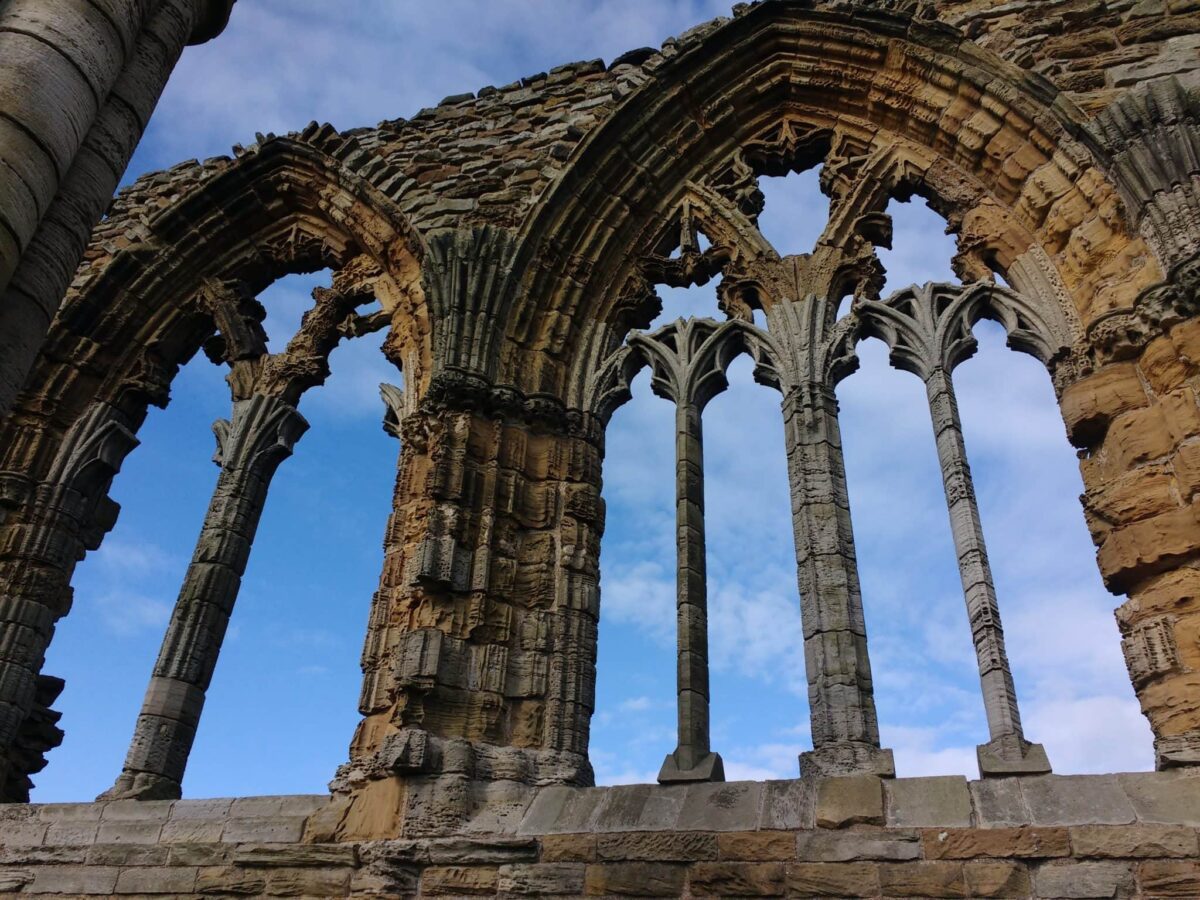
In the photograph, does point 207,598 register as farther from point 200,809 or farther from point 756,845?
point 756,845

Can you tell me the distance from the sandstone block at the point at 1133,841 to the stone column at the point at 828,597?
91 cm

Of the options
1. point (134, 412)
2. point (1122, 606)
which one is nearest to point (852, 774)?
point (1122, 606)

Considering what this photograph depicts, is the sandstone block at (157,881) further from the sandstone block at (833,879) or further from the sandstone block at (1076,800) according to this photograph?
the sandstone block at (1076,800)

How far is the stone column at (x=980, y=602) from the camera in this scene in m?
4.84

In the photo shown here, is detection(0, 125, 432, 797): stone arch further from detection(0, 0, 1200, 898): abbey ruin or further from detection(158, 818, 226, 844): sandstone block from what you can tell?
detection(158, 818, 226, 844): sandstone block

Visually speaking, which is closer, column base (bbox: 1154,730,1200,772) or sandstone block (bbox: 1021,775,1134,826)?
sandstone block (bbox: 1021,775,1134,826)

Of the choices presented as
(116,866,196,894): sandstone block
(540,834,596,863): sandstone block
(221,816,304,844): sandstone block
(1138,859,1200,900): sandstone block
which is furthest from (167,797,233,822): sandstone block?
(1138,859,1200,900): sandstone block

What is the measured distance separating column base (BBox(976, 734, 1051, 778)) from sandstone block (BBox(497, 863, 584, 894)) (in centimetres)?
199

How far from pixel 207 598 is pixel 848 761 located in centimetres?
440

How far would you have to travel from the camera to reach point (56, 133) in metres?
3.79

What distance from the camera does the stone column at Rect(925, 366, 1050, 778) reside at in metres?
4.84

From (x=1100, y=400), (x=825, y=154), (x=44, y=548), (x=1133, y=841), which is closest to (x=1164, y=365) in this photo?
(x=1100, y=400)

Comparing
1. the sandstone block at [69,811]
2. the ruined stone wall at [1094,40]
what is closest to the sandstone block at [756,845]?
the sandstone block at [69,811]

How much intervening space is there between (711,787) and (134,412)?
614cm
